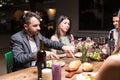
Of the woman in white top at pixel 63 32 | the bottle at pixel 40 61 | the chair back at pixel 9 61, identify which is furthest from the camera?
the woman in white top at pixel 63 32

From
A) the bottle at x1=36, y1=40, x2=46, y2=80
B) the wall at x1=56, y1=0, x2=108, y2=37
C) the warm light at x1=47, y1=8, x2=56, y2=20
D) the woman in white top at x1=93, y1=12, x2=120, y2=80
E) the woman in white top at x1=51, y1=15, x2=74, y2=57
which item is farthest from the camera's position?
the warm light at x1=47, y1=8, x2=56, y2=20

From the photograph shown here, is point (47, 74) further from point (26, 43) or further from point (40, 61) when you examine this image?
point (26, 43)

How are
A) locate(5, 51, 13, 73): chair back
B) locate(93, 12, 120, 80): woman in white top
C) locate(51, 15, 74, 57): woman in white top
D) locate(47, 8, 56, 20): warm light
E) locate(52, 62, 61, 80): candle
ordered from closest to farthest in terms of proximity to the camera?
locate(93, 12, 120, 80): woman in white top → locate(52, 62, 61, 80): candle → locate(5, 51, 13, 73): chair back → locate(51, 15, 74, 57): woman in white top → locate(47, 8, 56, 20): warm light

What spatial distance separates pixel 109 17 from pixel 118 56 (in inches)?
209

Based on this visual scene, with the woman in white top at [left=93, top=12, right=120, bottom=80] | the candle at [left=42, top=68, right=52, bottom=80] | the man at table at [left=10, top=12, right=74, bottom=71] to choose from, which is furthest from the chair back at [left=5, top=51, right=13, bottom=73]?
the woman in white top at [left=93, top=12, right=120, bottom=80]

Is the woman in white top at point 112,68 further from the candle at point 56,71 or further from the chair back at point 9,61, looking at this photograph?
the chair back at point 9,61

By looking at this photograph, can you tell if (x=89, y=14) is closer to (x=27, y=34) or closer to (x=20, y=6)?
(x=20, y=6)

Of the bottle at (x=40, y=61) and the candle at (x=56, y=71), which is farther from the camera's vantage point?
the bottle at (x=40, y=61)

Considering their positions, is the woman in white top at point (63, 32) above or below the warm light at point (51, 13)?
below

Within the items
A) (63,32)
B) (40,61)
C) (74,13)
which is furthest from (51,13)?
(40,61)

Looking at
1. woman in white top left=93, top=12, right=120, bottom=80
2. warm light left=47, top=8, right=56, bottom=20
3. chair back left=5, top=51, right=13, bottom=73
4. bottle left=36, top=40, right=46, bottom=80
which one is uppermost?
warm light left=47, top=8, right=56, bottom=20

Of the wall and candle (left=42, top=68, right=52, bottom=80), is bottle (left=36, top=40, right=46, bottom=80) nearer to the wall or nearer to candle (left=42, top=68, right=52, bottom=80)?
candle (left=42, top=68, right=52, bottom=80)

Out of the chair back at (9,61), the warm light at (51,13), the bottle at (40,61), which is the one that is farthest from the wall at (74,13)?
the bottle at (40,61)

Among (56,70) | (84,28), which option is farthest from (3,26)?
(56,70)
